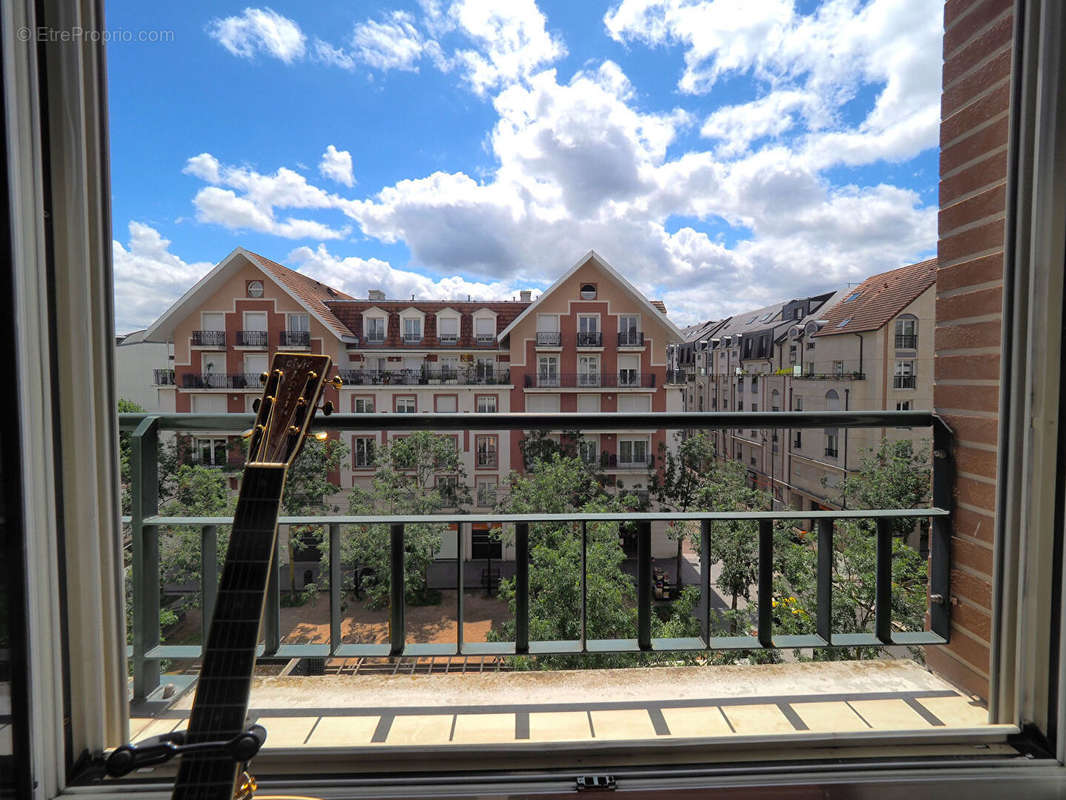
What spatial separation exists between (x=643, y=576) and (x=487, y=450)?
0.63 meters

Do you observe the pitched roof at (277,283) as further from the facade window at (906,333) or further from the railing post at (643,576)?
the facade window at (906,333)

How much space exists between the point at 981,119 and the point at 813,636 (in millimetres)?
1371

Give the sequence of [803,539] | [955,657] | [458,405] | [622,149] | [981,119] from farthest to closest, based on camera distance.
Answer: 1. [622,149]
2. [458,405]
3. [803,539]
4. [955,657]
5. [981,119]

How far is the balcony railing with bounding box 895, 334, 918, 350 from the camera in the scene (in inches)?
53.5

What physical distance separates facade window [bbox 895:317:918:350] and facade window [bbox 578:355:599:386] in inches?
44.5

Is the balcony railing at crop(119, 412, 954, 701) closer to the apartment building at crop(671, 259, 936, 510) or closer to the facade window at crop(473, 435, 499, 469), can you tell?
the apartment building at crop(671, 259, 936, 510)

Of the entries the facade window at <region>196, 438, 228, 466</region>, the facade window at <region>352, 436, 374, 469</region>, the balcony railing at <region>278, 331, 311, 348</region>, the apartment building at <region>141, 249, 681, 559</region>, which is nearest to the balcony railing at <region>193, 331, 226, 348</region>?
the apartment building at <region>141, 249, 681, 559</region>

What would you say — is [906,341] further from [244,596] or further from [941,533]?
[244,596]

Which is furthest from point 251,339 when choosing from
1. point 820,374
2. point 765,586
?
point 820,374

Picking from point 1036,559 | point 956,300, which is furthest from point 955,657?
point 956,300

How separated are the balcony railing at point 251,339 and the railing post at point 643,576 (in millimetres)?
1371

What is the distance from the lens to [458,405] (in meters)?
1.64

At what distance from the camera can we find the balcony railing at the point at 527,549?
1.12m

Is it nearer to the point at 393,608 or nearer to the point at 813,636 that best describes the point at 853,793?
the point at 813,636
